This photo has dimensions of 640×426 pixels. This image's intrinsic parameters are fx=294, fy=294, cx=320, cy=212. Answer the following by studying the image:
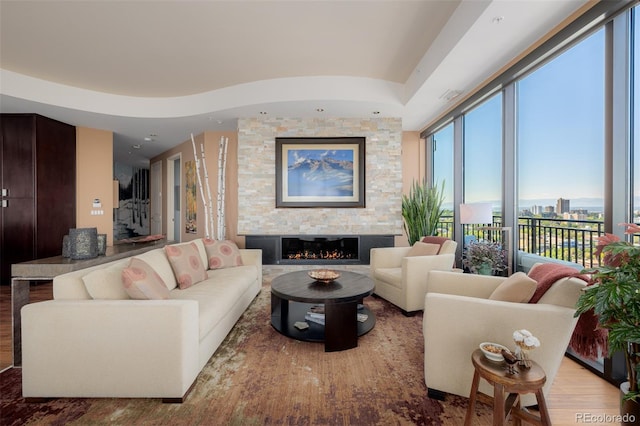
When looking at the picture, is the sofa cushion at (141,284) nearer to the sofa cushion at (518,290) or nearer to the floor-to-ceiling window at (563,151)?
the sofa cushion at (518,290)

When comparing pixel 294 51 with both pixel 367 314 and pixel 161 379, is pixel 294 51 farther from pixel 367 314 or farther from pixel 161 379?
pixel 161 379

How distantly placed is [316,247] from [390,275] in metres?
1.98

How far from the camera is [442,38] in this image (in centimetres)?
308

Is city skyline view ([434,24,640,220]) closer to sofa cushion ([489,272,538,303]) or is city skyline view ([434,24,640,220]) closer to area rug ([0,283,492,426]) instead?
sofa cushion ([489,272,538,303])

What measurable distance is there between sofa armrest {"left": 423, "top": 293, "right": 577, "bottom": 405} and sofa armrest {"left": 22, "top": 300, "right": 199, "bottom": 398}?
61.6 inches

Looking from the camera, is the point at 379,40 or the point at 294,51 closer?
the point at 379,40

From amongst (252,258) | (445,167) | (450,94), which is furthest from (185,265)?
(445,167)

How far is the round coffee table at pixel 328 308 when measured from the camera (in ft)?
8.17

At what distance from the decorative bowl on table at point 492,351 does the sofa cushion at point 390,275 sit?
69.6 inches

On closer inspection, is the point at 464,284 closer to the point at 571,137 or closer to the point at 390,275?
the point at 390,275

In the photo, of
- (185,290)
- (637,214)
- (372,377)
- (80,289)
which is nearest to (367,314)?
(372,377)

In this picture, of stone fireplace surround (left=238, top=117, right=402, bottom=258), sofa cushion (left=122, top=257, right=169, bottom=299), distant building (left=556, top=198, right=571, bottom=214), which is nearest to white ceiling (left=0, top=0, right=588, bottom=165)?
stone fireplace surround (left=238, top=117, right=402, bottom=258)

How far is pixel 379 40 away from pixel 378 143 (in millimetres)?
1930

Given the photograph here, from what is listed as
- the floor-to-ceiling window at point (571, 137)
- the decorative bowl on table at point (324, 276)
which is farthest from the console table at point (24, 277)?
Result: the floor-to-ceiling window at point (571, 137)
